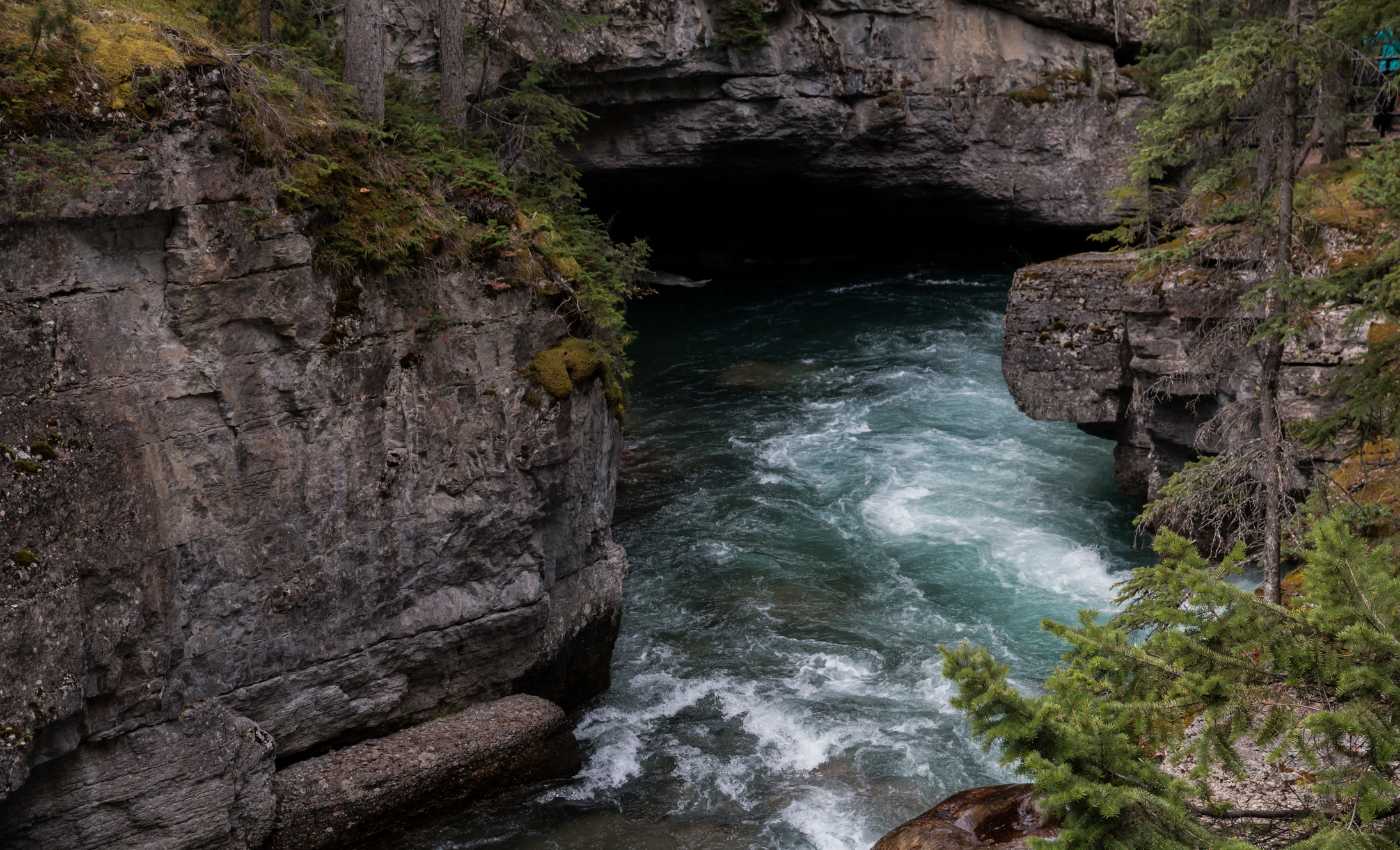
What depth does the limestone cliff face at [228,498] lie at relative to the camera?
9.82 meters

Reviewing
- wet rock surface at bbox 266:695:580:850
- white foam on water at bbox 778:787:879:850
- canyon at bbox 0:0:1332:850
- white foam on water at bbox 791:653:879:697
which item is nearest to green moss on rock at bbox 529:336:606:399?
canyon at bbox 0:0:1332:850

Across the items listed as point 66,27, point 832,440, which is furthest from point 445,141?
point 832,440

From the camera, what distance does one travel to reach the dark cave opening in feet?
104

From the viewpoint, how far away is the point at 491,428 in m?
12.5

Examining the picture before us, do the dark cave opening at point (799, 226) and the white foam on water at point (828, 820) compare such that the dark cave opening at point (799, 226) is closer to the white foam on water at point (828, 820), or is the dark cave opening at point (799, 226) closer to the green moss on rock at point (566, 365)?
the green moss on rock at point (566, 365)

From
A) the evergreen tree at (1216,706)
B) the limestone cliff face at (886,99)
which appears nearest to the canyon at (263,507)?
the evergreen tree at (1216,706)

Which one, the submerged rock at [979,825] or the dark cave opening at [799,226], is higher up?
the dark cave opening at [799,226]

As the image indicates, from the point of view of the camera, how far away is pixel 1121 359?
17688 mm

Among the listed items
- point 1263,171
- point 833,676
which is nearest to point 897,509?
point 833,676

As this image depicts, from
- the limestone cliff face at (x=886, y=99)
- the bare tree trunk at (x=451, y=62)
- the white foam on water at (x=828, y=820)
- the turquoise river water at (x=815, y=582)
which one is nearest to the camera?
the white foam on water at (x=828, y=820)

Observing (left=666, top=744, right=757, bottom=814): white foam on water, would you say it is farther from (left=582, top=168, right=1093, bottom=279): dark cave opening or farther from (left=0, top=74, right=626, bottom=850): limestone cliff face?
(left=582, top=168, right=1093, bottom=279): dark cave opening

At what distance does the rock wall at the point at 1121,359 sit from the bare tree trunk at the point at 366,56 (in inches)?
384

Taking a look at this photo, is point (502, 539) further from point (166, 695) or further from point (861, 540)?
point (861, 540)

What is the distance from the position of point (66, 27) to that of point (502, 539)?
6.33 metres
